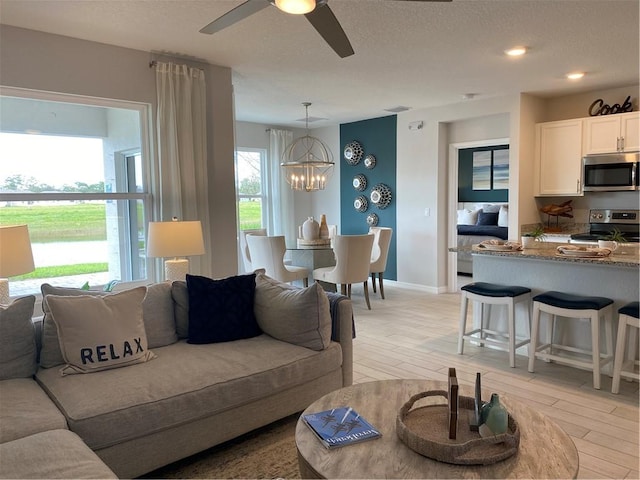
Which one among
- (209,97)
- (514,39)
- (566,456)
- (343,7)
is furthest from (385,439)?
(209,97)

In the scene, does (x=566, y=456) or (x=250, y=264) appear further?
(x=250, y=264)

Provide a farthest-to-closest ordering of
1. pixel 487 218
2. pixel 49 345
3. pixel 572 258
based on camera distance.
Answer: pixel 487 218
pixel 572 258
pixel 49 345

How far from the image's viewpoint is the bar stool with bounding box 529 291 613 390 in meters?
3.27

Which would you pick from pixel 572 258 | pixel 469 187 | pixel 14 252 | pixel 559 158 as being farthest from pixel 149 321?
pixel 469 187

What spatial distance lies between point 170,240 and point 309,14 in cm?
190

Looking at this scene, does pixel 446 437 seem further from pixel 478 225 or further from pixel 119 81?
pixel 478 225

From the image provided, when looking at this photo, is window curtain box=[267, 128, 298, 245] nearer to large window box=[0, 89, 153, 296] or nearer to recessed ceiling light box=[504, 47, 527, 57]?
large window box=[0, 89, 153, 296]

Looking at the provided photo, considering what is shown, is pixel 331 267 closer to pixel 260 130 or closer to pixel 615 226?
pixel 260 130

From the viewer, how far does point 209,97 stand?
4383 millimetres

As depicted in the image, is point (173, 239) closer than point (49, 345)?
No

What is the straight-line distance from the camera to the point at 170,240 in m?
3.41

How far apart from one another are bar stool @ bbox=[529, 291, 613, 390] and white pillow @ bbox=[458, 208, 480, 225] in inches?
207

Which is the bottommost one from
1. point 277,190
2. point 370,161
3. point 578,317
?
point 578,317

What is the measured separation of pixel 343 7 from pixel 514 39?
1.51m
